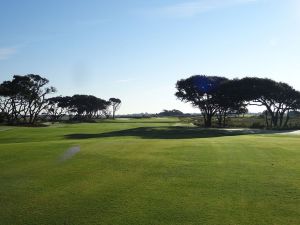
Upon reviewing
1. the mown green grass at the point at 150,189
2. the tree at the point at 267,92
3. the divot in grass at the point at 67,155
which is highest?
the tree at the point at 267,92

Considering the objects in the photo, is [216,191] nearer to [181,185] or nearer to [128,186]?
[181,185]

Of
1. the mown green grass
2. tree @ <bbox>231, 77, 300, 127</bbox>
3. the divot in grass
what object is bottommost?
the mown green grass

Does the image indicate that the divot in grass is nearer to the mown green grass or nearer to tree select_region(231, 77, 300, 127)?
the mown green grass

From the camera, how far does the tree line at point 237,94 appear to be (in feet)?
265

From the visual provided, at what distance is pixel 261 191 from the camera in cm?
1172

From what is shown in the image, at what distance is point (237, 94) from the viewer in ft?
267

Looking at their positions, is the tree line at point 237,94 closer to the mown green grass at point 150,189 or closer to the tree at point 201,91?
the tree at point 201,91

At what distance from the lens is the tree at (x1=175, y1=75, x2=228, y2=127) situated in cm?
9112

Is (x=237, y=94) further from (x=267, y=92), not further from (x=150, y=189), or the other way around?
(x=150, y=189)

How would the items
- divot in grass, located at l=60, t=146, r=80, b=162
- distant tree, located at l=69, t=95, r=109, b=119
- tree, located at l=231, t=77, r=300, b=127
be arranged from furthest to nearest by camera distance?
distant tree, located at l=69, t=95, r=109, b=119, tree, located at l=231, t=77, r=300, b=127, divot in grass, located at l=60, t=146, r=80, b=162

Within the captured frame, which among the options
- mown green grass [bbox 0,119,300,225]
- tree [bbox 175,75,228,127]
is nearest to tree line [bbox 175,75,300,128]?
tree [bbox 175,75,228,127]

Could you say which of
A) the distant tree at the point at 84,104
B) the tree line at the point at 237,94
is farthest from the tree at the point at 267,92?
the distant tree at the point at 84,104

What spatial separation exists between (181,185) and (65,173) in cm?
507

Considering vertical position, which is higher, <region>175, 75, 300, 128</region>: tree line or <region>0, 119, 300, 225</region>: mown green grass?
<region>175, 75, 300, 128</region>: tree line
